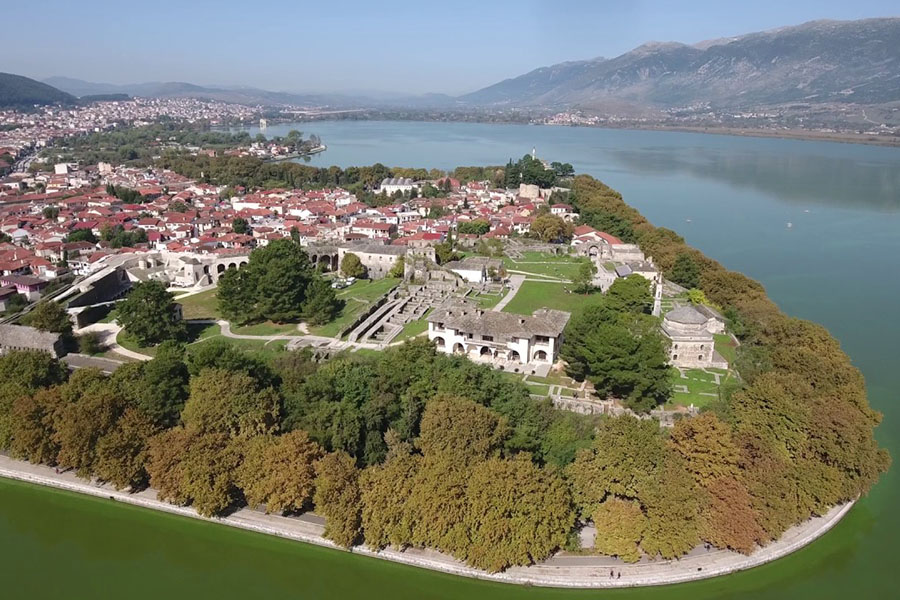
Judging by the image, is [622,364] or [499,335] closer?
[622,364]

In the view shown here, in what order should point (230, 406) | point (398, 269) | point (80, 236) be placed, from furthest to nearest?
point (80, 236) → point (398, 269) → point (230, 406)

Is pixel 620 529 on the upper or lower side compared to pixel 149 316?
lower

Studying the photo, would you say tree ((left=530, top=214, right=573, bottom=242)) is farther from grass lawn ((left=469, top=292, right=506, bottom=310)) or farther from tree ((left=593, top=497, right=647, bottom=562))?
tree ((left=593, top=497, right=647, bottom=562))

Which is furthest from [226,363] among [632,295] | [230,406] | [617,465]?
[632,295]

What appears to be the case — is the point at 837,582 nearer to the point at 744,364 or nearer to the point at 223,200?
the point at 744,364

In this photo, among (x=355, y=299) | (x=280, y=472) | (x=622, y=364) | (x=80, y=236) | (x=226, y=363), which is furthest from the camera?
(x=80, y=236)

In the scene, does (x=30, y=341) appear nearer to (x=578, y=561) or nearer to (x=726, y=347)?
(x=578, y=561)
